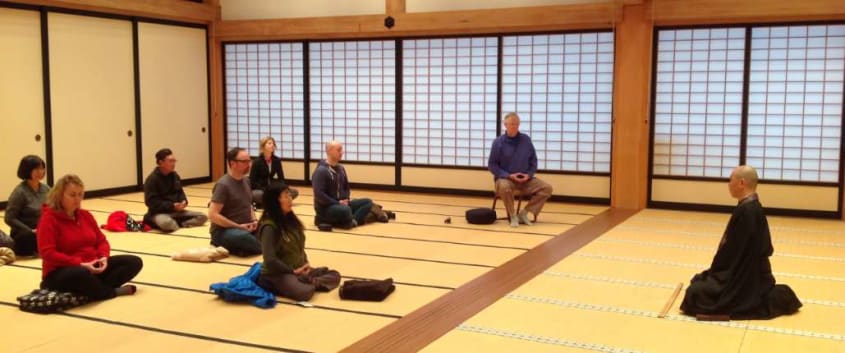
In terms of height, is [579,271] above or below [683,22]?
below

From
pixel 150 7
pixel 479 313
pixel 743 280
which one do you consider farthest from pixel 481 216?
pixel 150 7

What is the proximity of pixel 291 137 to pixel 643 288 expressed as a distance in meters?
6.73

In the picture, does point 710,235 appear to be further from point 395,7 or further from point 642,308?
point 395,7

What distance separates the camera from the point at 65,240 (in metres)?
4.49

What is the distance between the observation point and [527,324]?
14.2 feet

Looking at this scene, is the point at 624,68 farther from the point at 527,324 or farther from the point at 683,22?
the point at 527,324

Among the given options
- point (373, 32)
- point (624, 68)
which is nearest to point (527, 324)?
point (624, 68)

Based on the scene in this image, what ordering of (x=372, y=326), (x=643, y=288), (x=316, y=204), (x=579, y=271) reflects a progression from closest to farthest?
(x=372, y=326) → (x=643, y=288) → (x=579, y=271) → (x=316, y=204)

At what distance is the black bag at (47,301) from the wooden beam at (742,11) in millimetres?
6333

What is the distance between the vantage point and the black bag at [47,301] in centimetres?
448

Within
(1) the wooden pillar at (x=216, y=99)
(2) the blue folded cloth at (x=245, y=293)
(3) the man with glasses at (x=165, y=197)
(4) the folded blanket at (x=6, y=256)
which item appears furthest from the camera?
(1) the wooden pillar at (x=216, y=99)

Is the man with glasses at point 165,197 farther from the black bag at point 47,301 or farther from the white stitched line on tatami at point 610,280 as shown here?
the white stitched line on tatami at point 610,280

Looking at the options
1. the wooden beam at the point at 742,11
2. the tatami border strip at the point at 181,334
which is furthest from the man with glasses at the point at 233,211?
the wooden beam at the point at 742,11

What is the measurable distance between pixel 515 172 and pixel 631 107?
170 cm
